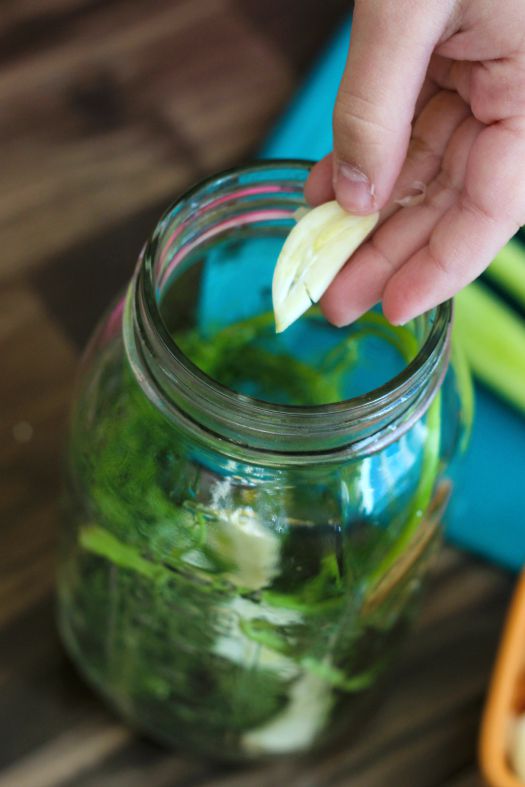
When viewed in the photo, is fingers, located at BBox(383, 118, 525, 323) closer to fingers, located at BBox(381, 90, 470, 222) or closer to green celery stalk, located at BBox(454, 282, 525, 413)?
fingers, located at BBox(381, 90, 470, 222)

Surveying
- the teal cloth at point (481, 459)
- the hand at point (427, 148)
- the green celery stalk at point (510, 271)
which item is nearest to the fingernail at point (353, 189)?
the hand at point (427, 148)


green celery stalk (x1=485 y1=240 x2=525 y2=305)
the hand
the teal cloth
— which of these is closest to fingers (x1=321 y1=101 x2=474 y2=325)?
the hand

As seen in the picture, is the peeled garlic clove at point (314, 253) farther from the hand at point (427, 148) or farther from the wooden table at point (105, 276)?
the wooden table at point (105, 276)

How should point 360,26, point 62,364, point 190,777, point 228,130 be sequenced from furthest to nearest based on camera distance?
point 228,130
point 62,364
point 190,777
point 360,26

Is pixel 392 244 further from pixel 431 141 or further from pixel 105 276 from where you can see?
pixel 105 276

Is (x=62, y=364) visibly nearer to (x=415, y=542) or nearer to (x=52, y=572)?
Answer: (x=52, y=572)

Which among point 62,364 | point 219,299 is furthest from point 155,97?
point 219,299
